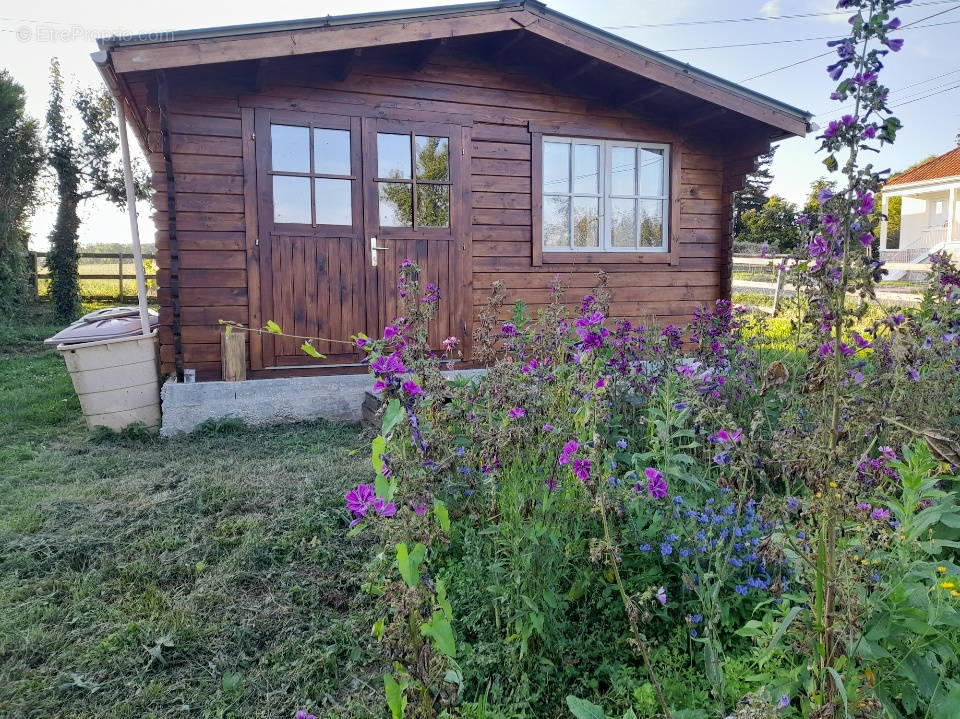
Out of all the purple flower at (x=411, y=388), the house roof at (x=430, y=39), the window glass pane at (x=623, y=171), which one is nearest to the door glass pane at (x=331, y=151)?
the house roof at (x=430, y=39)

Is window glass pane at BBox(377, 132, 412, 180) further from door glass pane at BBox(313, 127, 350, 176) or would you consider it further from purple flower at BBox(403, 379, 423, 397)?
purple flower at BBox(403, 379, 423, 397)

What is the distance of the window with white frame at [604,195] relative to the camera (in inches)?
249

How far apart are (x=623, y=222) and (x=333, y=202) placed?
116 inches

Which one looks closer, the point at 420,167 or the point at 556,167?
the point at 420,167

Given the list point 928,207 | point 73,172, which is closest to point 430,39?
point 73,172

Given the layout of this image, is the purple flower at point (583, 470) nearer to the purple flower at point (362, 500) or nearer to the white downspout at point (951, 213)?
the purple flower at point (362, 500)

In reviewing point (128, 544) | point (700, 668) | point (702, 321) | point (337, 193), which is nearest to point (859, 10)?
point (700, 668)

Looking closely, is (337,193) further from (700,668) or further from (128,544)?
(700,668)

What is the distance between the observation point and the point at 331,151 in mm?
5488

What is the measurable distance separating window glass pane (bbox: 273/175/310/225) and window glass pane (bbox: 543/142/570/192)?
229 centimetres

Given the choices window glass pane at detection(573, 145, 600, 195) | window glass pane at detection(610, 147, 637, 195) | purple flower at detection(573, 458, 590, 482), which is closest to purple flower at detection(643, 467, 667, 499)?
purple flower at detection(573, 458, 590, 482)

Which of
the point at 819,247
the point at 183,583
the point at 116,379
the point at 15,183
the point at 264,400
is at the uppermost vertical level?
the point at 15,183

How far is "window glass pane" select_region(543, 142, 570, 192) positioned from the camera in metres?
6.27

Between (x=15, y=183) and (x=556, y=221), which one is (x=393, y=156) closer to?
(x=556, y=221)
